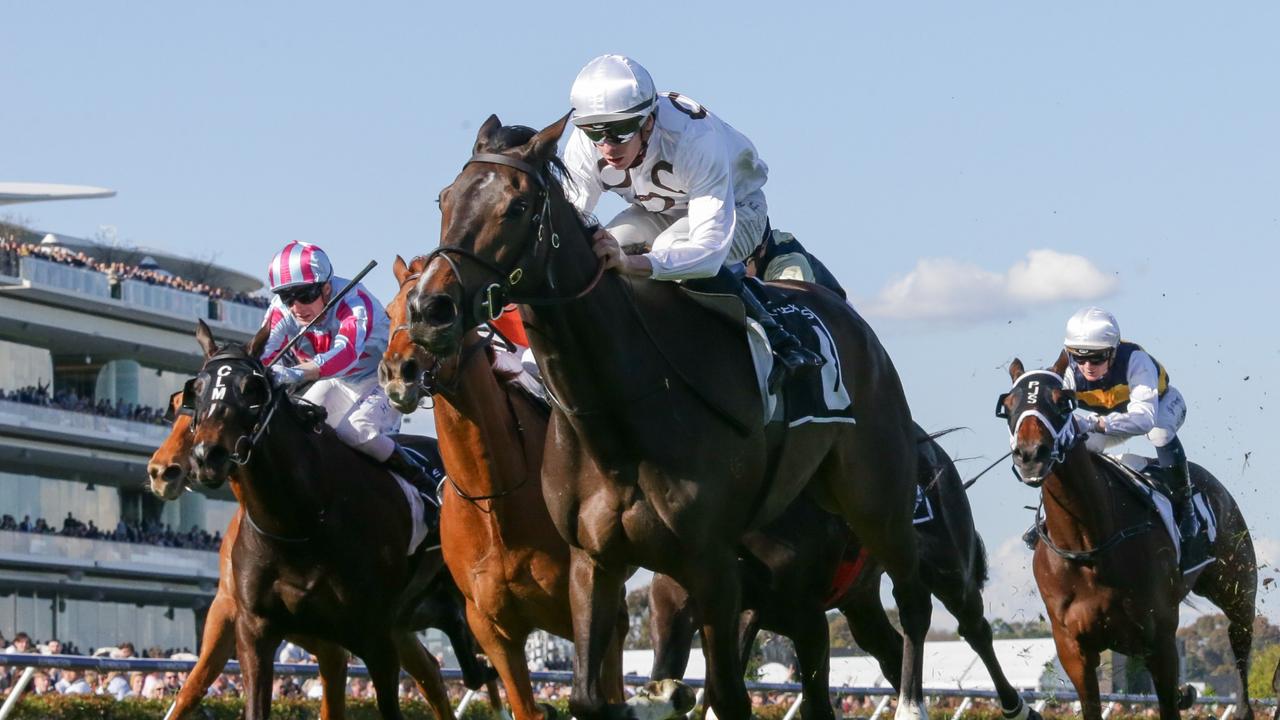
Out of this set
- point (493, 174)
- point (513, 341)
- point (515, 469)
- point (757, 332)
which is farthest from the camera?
point (513, 341)

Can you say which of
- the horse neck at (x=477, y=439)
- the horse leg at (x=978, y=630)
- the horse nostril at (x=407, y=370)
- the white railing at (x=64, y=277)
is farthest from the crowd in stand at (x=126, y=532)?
the horse nostril at (x=407, y=370)

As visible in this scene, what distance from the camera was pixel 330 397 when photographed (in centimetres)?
1028

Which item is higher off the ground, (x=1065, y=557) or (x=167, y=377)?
(x=167, y=377)

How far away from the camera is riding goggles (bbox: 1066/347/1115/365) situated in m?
12.2

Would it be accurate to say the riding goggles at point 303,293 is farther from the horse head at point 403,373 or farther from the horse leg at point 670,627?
the horse head at point 403,373

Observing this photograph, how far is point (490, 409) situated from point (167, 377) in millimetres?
46807

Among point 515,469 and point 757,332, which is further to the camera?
point 515,469

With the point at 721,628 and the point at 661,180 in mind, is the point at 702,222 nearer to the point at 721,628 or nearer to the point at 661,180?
the point at 661,180

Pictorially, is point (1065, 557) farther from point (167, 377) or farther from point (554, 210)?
point (167, 377)

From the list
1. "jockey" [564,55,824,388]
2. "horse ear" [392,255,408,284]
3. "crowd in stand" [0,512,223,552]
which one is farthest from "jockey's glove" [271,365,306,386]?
"crowd in stand" [0,512,223,552]

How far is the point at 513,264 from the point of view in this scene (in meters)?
6.17

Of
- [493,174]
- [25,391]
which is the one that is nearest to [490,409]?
[493,174]

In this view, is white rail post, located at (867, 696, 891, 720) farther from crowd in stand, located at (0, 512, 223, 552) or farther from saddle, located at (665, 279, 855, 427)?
crowd in stand, located at (0, 512, 223, 552)

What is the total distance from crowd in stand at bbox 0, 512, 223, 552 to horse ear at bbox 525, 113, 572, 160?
4174 centimetres
